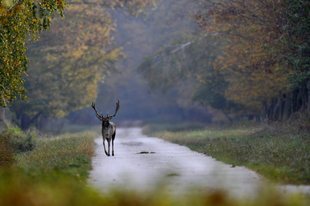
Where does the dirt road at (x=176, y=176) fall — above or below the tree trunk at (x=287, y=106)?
below

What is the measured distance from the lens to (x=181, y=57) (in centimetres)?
4931

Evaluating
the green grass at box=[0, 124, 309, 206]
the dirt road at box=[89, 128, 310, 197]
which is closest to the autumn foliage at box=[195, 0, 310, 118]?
the dirt road at box=[89, 128, 310, 197]

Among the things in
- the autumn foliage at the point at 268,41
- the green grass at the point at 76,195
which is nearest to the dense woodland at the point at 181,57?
the autumn foliage at the point at 268,41

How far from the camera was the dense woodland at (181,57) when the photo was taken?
19378 mm

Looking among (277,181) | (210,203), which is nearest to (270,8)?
(277,181)

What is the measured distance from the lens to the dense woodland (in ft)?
63.6

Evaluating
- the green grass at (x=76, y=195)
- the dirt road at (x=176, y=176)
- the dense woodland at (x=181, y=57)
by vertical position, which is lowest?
the dirt road at (x=176, y=176)

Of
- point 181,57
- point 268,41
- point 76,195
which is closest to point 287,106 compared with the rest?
point 268,41

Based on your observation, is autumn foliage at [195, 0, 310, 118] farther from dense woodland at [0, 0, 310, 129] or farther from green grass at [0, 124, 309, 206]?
green grass at [0, 124, 309, 206]

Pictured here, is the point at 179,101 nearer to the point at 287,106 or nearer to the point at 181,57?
the point at 181,57

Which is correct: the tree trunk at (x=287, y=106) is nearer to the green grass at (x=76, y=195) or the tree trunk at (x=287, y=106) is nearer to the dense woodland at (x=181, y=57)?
the dense woodland at (x=181, y=57)

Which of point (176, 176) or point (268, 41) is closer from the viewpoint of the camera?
point (176, 176)

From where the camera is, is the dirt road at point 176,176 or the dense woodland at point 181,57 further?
the dense woodland at point 181,57

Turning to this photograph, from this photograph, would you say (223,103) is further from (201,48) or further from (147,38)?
(147,38)
